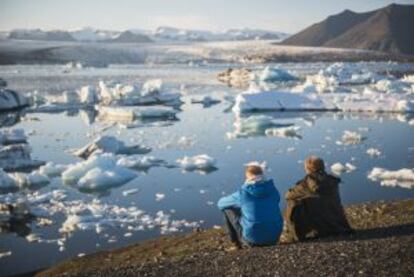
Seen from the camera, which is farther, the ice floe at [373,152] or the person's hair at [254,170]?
the ice floe at [373,152]

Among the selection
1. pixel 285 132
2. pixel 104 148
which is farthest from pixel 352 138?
pixel 104 148

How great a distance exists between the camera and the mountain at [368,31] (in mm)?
108938

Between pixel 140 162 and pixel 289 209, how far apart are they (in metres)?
7.30

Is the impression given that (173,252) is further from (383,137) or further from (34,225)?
(383,137)

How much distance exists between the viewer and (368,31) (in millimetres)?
119062

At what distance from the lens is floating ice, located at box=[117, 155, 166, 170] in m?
12.1

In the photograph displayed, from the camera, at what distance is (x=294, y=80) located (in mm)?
36594

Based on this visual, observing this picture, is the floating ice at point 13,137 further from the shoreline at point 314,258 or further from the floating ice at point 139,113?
the shoreline at point 314,258

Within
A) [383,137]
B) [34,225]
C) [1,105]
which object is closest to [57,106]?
[1,105]

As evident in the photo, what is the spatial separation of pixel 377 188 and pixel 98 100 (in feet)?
58.0

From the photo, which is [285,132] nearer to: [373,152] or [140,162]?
[373,152]

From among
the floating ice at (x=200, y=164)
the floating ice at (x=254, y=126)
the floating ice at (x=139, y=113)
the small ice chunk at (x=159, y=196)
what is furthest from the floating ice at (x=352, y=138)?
the floating ice at (x=139, y=113)

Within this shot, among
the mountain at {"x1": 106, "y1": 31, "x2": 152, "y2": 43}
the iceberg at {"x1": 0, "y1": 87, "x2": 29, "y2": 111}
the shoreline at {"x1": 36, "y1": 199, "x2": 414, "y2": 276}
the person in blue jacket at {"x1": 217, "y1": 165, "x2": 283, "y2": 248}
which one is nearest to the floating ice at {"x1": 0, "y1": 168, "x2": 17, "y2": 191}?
the shoreline at {"x1": 36, "y1": 199, "x2": 414, "y2": 276}

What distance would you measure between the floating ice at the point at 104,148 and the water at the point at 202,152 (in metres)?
0.38
